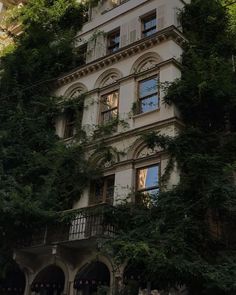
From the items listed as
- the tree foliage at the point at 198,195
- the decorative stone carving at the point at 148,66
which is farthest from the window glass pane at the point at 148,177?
the decorative stone carving at the point at 148,66

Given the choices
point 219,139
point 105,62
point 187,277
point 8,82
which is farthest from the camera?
point 8,82

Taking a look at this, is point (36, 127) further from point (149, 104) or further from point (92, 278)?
point (92, 278)

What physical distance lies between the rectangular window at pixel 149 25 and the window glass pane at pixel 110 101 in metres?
3.54

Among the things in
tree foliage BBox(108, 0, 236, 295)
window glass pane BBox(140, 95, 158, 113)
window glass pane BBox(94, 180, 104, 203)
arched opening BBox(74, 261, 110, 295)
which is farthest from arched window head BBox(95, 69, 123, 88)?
arched opening BBox(74, 261, 110, 295)

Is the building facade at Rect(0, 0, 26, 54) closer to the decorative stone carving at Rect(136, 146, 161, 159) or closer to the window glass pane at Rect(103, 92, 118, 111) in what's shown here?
the window glass pane at Rect(103, 92, 118, 111)

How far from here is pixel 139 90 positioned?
2062 centimetres

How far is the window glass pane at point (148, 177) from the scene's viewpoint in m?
18.0

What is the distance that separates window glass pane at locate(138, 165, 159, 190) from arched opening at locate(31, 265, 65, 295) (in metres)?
4.68

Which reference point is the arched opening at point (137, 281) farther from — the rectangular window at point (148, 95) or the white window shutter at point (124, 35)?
the white window shutter at point (124, 35)

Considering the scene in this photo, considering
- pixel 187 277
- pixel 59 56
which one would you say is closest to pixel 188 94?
pixel 187 277

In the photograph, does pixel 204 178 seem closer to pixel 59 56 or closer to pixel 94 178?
pixel 94 178

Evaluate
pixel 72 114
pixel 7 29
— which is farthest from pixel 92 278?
pixel 7 29

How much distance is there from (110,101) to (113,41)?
4130mm

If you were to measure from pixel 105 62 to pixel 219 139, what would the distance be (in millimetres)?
7694
